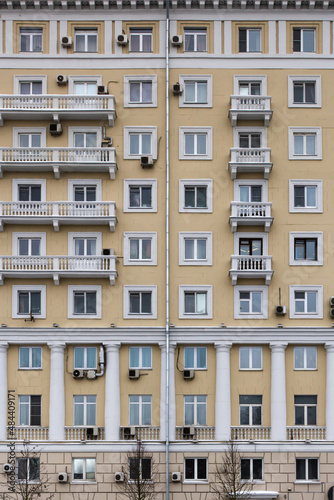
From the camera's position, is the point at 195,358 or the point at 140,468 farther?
the point at 195,358

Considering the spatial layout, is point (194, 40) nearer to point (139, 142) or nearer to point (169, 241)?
point (139, 142)

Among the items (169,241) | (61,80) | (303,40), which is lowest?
(169,241)

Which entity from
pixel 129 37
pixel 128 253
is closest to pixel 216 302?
pixel 128 253

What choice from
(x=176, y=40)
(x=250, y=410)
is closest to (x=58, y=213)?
(x=176, y=40)

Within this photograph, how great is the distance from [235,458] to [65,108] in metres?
14.7

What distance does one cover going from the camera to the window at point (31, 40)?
32.3 m

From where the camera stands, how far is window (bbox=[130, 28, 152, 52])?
3231 cm

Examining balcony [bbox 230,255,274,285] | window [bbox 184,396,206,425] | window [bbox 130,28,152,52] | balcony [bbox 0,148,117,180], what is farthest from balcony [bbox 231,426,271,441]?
window [bbox 130,28,152,52]

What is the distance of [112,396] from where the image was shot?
3005 cm

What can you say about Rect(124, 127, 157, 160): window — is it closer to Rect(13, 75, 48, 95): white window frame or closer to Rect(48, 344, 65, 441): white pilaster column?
Rect(13, 75, 48, 95): white window frame

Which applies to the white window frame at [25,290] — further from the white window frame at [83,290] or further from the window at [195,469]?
the window at [195,469]

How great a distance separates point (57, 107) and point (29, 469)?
541 inches

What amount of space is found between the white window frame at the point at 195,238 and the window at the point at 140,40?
762 cm

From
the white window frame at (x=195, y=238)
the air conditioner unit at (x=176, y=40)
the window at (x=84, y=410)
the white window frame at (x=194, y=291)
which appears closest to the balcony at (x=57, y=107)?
the air conditioner unit at (x=176, y=40)
